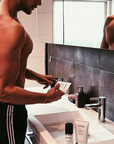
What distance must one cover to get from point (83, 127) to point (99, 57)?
1.89ft

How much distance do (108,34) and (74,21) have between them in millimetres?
434

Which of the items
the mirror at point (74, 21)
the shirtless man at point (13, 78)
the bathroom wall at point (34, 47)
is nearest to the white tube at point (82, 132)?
the shirtless man at point (13, 78)

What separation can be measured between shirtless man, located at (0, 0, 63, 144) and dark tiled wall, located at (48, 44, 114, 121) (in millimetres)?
374

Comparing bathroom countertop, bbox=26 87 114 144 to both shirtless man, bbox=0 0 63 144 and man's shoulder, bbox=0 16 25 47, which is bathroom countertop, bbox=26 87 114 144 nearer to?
shirtless man, bbox=0 0 63 144

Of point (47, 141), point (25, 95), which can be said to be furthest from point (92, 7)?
point (47, 141)

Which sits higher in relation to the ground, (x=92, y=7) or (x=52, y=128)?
(x=92, y=7)

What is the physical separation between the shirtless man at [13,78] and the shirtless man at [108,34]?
0.34 metres

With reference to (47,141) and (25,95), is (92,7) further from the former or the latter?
(47,141)

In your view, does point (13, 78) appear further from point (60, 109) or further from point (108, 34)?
point (60, 109)

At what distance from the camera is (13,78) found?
3.19ft

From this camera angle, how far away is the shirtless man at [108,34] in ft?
3.78

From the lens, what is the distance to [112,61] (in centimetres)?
135

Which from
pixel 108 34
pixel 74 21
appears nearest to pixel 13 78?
pixel 108 34

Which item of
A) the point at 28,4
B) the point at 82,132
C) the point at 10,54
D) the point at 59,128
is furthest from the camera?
the point at 59,128
